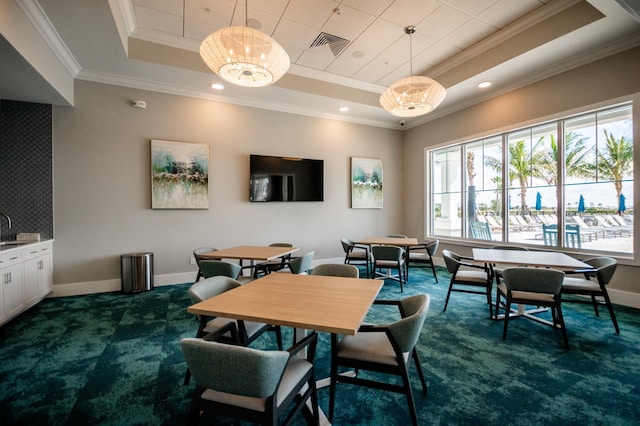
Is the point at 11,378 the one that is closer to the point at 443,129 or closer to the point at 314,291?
the point at 314,291

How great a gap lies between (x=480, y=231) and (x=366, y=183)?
259 centimetres

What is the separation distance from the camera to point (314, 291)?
6.65ft

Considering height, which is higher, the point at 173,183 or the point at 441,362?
the point at 173,183

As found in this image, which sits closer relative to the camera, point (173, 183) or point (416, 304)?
point (416, 304)

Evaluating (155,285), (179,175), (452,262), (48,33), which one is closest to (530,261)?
(452,262)

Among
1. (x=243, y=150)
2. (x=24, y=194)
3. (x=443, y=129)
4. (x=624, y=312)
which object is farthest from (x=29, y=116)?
(x=624, y=312)

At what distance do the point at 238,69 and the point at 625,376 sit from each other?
422cm

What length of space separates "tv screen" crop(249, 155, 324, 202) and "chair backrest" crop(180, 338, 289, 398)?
437cm

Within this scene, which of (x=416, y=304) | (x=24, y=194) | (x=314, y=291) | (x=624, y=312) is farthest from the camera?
(x=24, y=194)

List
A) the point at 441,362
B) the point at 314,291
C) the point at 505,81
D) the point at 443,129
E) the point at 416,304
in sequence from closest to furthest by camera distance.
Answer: the point at 416,304
the point at 314,291
the point at 441,362
the point at 505,81
the point at 443,129

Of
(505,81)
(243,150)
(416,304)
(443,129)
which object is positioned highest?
(505,81)

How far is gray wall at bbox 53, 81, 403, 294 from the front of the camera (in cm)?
429

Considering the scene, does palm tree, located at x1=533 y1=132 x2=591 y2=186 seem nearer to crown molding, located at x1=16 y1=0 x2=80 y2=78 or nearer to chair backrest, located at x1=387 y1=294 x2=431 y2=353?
chair backrest, located at x1=387 y1=294 x2=431 y2=353

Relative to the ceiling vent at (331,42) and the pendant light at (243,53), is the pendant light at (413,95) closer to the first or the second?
the ceiling vent at (331,42)
